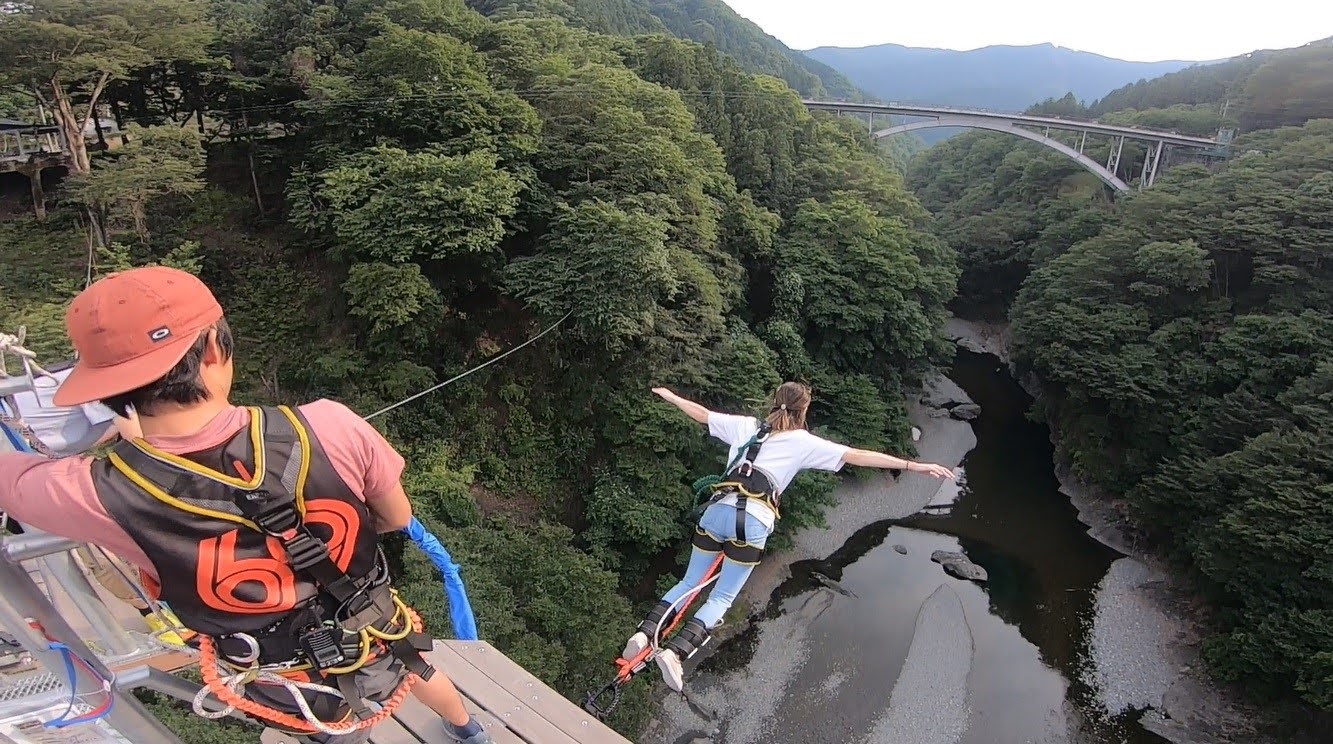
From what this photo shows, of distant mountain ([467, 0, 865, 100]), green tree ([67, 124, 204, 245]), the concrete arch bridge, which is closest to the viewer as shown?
green tree ([67, 124, 204, 245])

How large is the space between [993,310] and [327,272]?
28808 millimetres

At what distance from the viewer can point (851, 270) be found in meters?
18.5

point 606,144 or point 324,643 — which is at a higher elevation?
point 606,144

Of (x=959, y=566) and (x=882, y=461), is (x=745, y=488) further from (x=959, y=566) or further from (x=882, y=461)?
(x=959, y=566)

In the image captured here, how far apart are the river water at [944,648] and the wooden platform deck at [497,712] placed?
9.47 meters

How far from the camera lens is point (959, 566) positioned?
15.8 metres

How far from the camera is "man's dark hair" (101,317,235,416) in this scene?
1556mm

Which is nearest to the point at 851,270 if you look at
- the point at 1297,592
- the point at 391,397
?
the point at 1297,592

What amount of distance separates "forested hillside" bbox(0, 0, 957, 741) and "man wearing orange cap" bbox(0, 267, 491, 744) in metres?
7.34

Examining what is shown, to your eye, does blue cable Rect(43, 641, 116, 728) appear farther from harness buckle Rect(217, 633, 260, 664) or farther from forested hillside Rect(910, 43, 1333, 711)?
forested hillside Rect(910, 43, 1333, 711)

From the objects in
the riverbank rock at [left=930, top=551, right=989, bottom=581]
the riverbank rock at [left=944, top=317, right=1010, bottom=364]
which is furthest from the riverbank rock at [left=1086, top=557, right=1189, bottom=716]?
the riverbank rock at [left=944, top=317, right=1010, bottom=364]

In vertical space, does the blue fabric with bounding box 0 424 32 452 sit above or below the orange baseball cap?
below

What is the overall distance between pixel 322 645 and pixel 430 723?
1389mm

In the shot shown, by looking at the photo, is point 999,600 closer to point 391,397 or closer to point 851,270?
point 851,270
